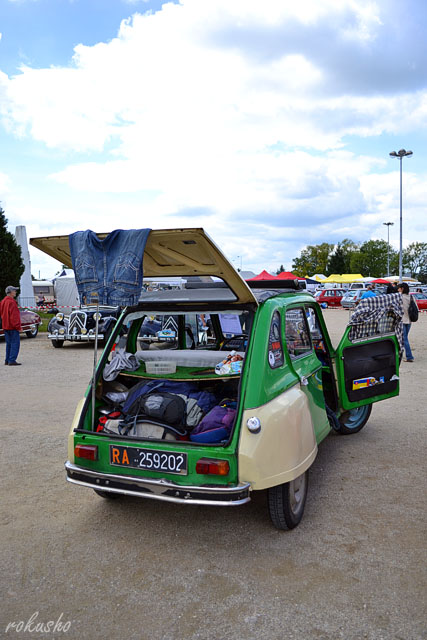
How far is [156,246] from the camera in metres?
3.80

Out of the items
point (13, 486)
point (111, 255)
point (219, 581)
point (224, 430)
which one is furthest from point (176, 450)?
point (13, 486)

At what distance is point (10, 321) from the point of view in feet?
38.1

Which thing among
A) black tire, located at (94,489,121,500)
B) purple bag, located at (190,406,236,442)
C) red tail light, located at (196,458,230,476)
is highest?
purple bag, located at (190,406,236,442)

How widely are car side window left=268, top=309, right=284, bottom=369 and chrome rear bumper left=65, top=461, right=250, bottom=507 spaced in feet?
2.99

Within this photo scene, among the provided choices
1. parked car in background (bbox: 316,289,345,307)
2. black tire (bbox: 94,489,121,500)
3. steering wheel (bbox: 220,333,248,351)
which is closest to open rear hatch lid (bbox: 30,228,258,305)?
steering wheel (bbox: 220,333,248,351)

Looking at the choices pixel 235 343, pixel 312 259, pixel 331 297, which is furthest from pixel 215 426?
pixel 312 259

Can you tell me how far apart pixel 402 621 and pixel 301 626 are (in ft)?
1.72

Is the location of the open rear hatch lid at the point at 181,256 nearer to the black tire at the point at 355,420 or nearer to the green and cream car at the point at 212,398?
the green and cream car at the point at 212,398

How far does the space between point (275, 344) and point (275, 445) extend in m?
0.81

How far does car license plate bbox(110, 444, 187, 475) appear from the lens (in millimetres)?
3266

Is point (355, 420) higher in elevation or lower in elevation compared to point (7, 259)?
lower

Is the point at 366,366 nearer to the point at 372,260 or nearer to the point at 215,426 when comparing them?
the point at 215,426
